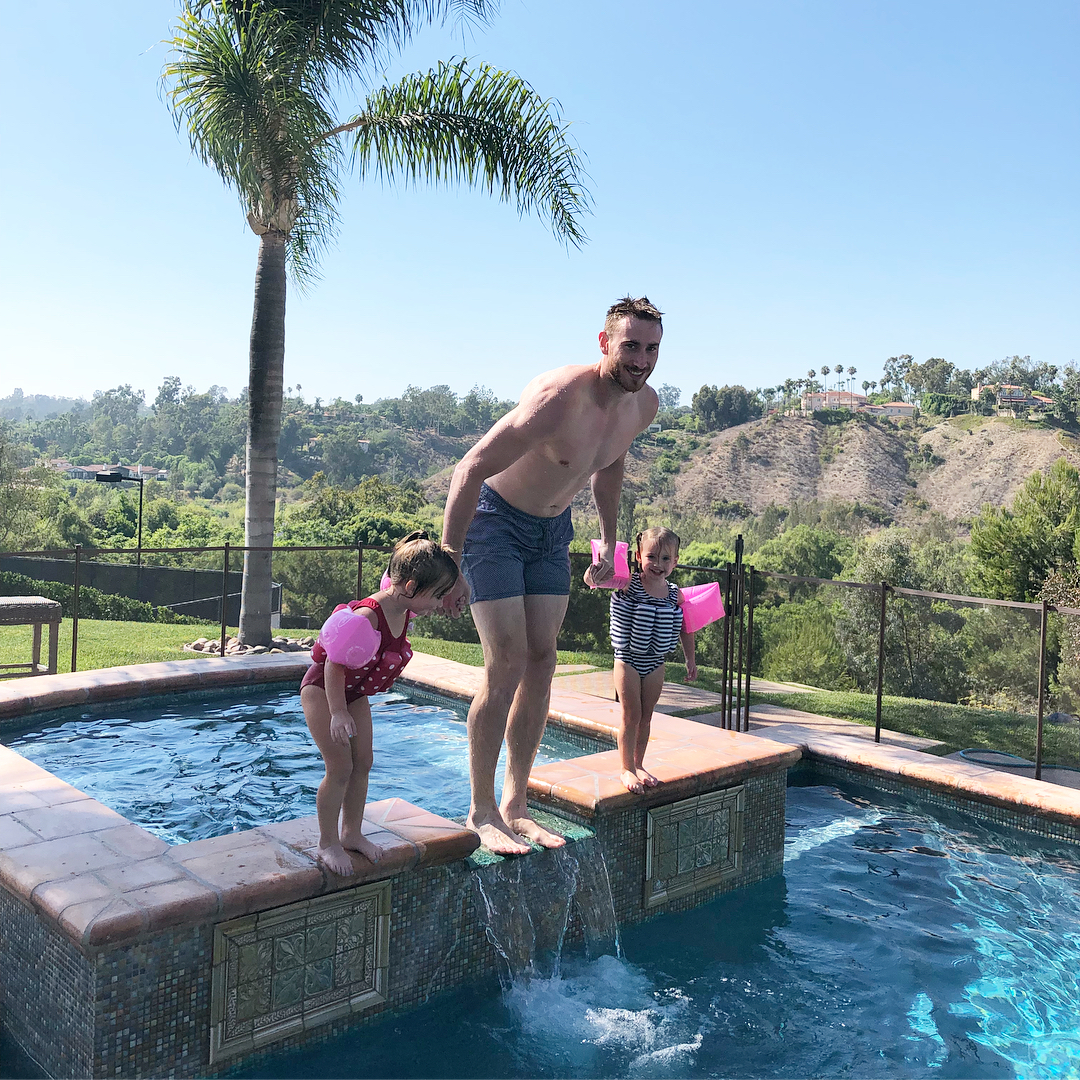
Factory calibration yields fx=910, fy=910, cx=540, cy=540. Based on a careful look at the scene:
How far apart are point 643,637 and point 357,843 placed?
4.87 feet

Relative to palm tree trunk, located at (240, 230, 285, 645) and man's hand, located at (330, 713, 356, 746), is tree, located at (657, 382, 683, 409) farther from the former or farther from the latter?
man's hand, located at (330, 713, 356, 746)

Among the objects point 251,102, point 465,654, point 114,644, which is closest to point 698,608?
point 465,654

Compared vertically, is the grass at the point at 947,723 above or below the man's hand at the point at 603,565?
below

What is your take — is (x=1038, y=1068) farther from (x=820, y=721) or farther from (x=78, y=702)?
(x=78, y=702)

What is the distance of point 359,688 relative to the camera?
2613 mm

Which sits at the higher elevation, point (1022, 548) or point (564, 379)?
point (564, 379)

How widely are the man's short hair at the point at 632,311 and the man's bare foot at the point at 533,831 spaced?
1735mm

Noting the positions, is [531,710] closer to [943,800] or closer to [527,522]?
[527,522]

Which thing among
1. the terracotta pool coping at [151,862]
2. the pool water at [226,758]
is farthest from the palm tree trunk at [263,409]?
the terracotta pool coping at [151,862]

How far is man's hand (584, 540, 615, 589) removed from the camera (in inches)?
140

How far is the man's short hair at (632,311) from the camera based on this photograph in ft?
9.82

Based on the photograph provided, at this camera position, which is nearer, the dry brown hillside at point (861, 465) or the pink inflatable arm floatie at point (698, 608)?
the pink inflatable arm floatie at point (698, 608)

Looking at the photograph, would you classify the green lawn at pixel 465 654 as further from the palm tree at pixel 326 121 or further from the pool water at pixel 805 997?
the pool water at pixel 805 997

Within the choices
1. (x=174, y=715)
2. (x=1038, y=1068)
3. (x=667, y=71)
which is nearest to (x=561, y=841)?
(x=1038, y=1068)
